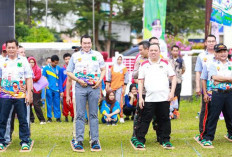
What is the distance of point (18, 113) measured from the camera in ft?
34.5

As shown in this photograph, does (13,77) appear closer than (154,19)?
Yes

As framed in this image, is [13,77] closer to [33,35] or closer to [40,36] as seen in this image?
[40,36]

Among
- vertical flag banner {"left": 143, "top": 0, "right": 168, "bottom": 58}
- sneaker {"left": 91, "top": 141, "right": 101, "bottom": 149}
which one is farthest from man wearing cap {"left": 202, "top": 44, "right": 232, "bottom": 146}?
vertical flag banner {"left": 143, "top": 0, "right": 168, "bottom": 58}

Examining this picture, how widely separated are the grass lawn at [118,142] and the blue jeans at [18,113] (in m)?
0.29

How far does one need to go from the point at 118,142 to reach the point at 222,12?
15.2ft

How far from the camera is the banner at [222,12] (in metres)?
13.8

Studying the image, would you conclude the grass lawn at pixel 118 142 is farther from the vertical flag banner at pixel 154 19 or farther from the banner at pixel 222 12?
the vertical flag banner at pixel 154 19

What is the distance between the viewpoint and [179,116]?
53.7 ft

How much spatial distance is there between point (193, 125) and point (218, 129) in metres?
0.99

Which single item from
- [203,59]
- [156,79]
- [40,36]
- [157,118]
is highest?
[40,36]

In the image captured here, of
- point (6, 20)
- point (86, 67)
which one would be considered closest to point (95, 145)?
point (86, 67)

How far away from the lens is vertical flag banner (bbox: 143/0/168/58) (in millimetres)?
18984

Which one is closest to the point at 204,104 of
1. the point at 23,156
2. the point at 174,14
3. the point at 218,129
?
the point at 218,129

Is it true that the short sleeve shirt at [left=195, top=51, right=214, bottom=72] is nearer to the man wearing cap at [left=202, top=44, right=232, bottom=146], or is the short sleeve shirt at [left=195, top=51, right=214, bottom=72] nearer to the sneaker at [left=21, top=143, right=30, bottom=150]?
the man wearing cap at [left=202, top=44, right=232, bottom=146]
